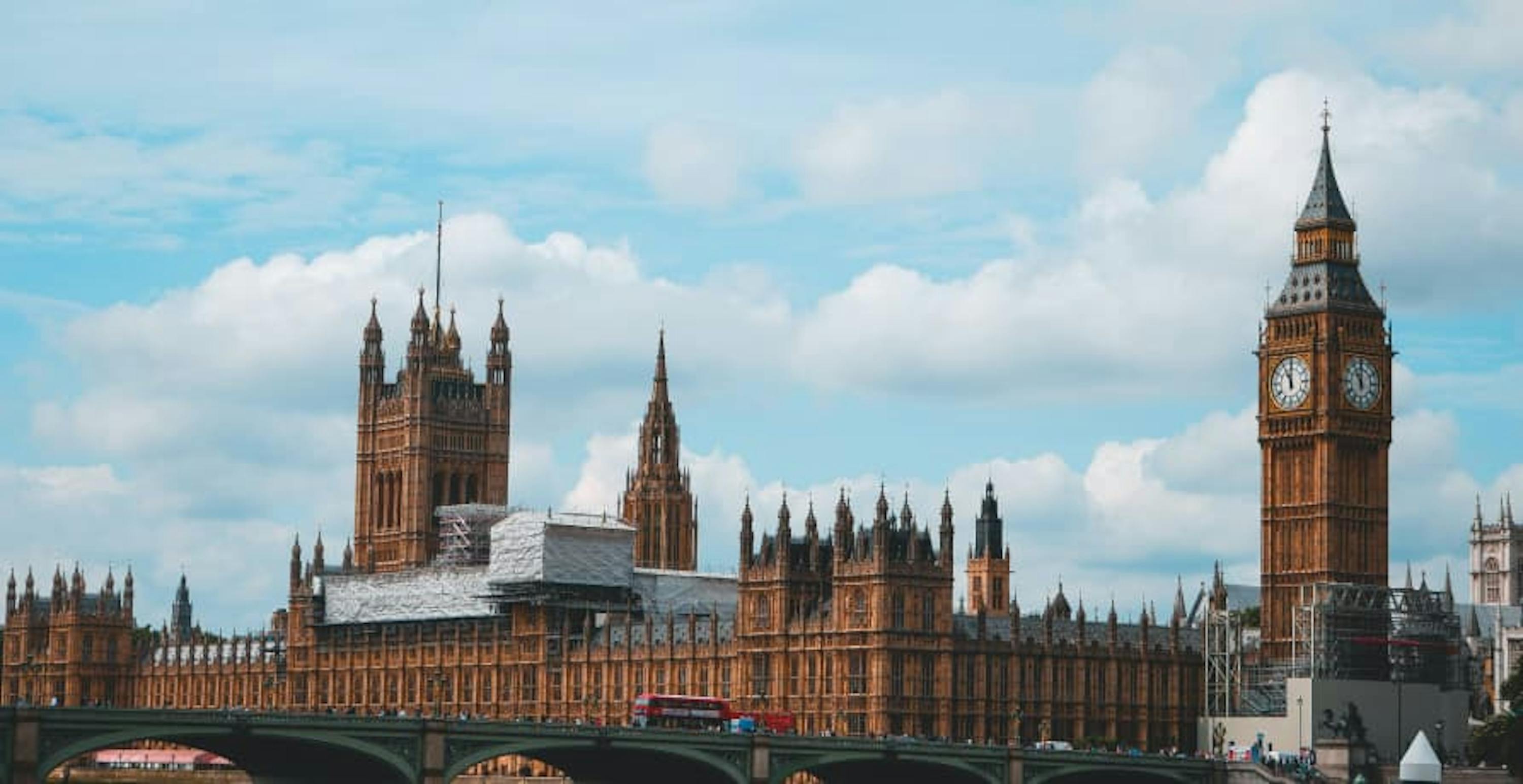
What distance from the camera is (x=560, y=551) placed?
181 metres

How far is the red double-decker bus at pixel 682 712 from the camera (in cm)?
13700

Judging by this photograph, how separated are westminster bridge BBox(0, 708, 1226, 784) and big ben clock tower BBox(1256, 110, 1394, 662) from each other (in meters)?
26.1

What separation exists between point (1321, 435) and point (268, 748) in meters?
62.6

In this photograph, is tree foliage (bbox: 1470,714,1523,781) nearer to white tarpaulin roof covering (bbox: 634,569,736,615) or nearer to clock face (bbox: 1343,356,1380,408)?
clock face (bbox: 1343,356,1380,408)

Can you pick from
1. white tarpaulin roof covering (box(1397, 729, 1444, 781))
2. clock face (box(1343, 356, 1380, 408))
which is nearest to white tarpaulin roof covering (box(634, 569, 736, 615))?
clock face (box(1343, 356, 1380, 408))

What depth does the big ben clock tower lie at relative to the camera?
154375 mm

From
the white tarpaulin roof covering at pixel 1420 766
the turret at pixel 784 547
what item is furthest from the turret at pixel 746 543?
the white tarpaulin roof covering at pixel 1420 766

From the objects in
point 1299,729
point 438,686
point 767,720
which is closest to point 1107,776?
point 1299,729

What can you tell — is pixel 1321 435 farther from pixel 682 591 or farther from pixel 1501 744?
pixel 682 591

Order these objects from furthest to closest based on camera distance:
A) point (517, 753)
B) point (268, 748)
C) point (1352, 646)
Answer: point (1352, 646), point (268, 748), point (517, 753)

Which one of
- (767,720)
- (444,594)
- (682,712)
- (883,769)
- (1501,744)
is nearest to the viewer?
(883,769)

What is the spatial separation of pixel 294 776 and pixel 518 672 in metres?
54.2

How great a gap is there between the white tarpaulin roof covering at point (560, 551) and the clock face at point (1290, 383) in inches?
1830

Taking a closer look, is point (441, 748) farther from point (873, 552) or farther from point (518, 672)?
point (518, 672)
